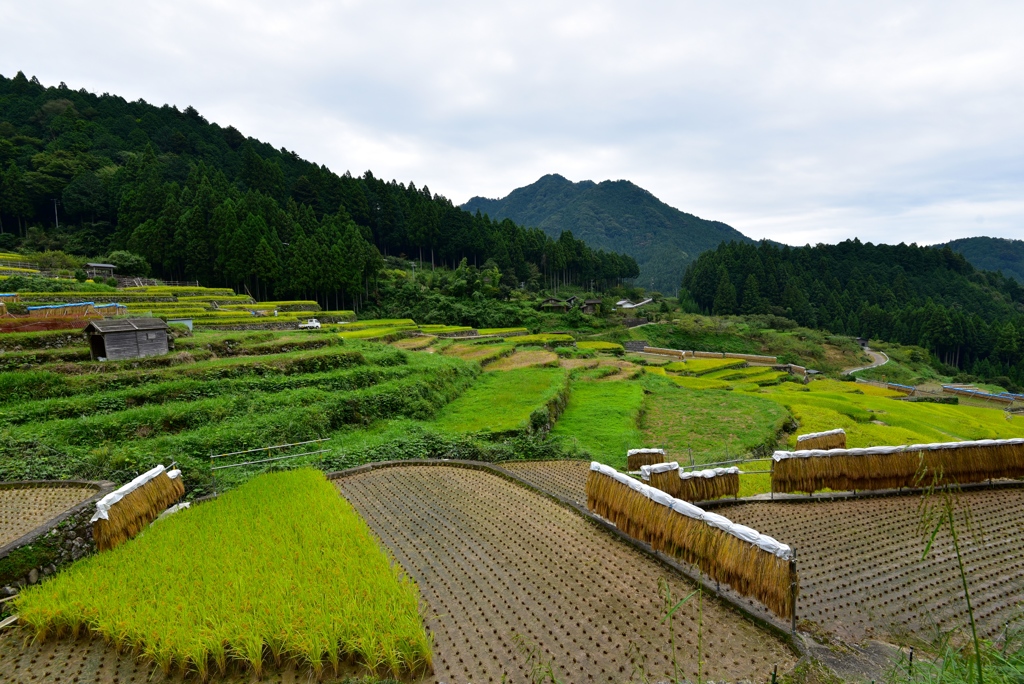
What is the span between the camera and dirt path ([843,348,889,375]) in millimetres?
52338

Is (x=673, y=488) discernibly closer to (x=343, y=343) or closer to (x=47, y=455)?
(x=47, y=455)

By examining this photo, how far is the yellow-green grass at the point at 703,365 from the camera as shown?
1526 inches

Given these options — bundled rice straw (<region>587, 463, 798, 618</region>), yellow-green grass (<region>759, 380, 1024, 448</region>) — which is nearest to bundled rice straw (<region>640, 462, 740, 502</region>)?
bundled rice straw (<region>587, 463, 798, 618</region>)

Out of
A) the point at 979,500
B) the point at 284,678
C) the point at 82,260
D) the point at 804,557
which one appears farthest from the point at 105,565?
the point at 82,260

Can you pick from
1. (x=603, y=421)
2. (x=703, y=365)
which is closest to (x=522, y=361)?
(x=603, y=421)

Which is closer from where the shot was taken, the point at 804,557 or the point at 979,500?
the point at 804,557

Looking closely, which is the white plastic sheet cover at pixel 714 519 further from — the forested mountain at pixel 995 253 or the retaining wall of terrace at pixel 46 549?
the forested mountain at pixel 995 253

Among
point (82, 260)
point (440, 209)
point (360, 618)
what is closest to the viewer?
point (360, 618)

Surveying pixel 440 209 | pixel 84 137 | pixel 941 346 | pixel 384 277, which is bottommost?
pixel 941 346

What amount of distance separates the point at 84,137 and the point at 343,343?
64.9 m

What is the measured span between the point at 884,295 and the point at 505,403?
95.6 metres

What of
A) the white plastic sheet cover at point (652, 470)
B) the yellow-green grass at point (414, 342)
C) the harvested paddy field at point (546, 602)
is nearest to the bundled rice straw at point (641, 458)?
the white plastic sheet cover at point (652, 470)

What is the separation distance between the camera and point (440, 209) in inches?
2601

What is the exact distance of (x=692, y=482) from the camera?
8.87m
